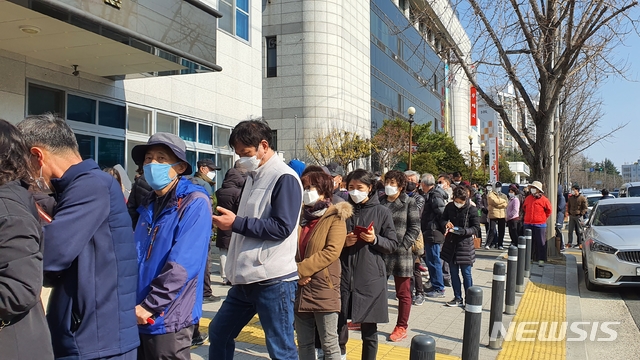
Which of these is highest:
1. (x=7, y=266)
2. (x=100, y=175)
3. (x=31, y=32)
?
(x=31, y=32)

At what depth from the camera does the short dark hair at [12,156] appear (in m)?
2.04

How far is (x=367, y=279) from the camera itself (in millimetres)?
4676

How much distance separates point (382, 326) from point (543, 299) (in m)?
3.53

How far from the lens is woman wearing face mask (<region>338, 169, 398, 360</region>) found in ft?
15.1

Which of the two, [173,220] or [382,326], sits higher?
[173,220]

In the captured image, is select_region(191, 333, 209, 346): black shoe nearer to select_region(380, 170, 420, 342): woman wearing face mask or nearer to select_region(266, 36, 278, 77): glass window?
select_region(380, 170, 420, 342): woman wearing face mask

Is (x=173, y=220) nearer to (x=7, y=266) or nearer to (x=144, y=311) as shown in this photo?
(x=144, y=311)

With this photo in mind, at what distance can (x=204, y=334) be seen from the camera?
5.96 metres

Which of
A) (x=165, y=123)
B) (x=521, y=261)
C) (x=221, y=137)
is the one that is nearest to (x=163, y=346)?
(x=521, y=261)

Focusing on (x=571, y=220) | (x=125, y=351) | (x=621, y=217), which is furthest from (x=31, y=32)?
(x=571, y=220)

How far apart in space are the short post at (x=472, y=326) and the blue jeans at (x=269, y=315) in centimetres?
170

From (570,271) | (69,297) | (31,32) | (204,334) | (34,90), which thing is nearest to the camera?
(69,297)
